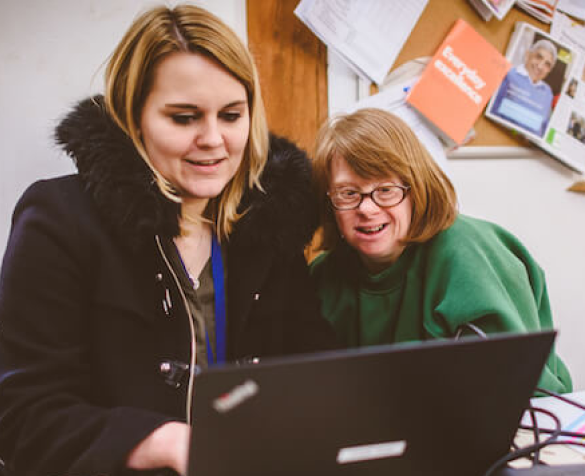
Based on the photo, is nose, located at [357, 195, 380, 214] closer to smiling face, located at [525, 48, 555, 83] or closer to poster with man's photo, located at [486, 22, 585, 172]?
poster with man's photo, located at [486, 22, 585, 172]

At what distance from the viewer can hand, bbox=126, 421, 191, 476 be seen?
563mm

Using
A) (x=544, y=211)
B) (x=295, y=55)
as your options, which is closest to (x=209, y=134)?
(x=295, y=55)

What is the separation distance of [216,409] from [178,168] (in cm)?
50

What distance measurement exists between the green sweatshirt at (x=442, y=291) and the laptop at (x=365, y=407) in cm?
36

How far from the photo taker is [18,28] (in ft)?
2.91

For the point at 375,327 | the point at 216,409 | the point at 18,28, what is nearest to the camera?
the point at 216,409

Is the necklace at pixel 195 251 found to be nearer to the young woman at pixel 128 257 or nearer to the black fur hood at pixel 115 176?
the young woman at pixel 128 257

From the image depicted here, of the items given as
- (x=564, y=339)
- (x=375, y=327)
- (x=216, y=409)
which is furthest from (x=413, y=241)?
(x=564, y=339)

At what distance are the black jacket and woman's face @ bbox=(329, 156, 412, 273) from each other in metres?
0.11

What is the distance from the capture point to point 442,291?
91 centimetres

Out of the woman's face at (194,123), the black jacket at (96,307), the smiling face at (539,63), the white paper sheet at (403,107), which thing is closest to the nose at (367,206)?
the black jacket at (96,307)

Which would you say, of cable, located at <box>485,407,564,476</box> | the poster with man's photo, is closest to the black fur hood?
cable, located at <box>485,407,564,476</box>

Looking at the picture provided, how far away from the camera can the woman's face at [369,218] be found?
907 mm

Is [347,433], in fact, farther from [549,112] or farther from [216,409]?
[549,112]
